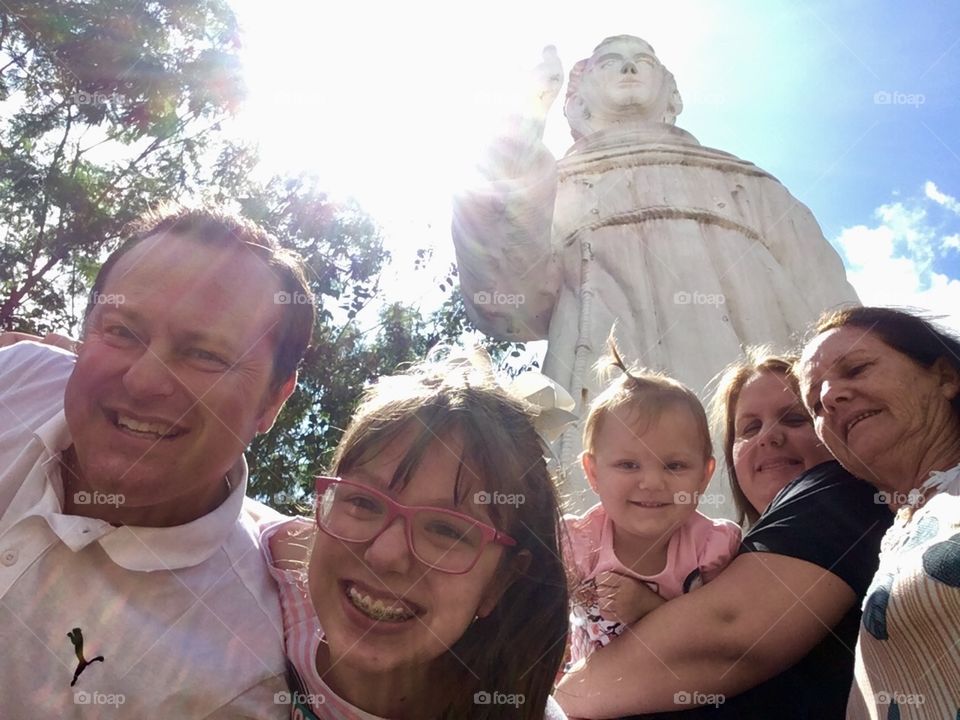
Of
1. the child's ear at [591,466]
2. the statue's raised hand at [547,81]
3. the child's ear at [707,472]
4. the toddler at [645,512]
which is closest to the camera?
the toddler at [645,512]

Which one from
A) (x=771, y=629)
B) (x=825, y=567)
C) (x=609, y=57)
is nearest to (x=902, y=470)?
(x=825, y=567)

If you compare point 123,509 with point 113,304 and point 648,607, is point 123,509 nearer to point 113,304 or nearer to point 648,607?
point 113,304

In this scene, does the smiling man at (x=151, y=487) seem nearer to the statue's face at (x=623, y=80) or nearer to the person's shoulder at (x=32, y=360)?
the person's shoulder at (x=32, y=360)

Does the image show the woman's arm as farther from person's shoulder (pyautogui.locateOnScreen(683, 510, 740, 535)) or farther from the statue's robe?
the statue's robe

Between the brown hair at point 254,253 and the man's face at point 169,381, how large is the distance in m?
0.05

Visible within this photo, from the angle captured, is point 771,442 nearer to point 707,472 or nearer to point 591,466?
point 707,472

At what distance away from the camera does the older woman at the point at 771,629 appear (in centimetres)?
170

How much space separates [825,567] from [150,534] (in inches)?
53.9

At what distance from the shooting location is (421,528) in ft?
4.98

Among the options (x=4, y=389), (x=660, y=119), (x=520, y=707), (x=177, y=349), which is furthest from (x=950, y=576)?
(x=660, y=119)

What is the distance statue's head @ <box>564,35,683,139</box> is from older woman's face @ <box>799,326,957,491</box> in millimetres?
4377

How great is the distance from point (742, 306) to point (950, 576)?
3.13m

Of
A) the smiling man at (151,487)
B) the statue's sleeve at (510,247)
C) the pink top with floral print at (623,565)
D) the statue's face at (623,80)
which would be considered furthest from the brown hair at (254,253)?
the statue's face at (623,80)

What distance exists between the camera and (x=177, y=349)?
1671 mm
